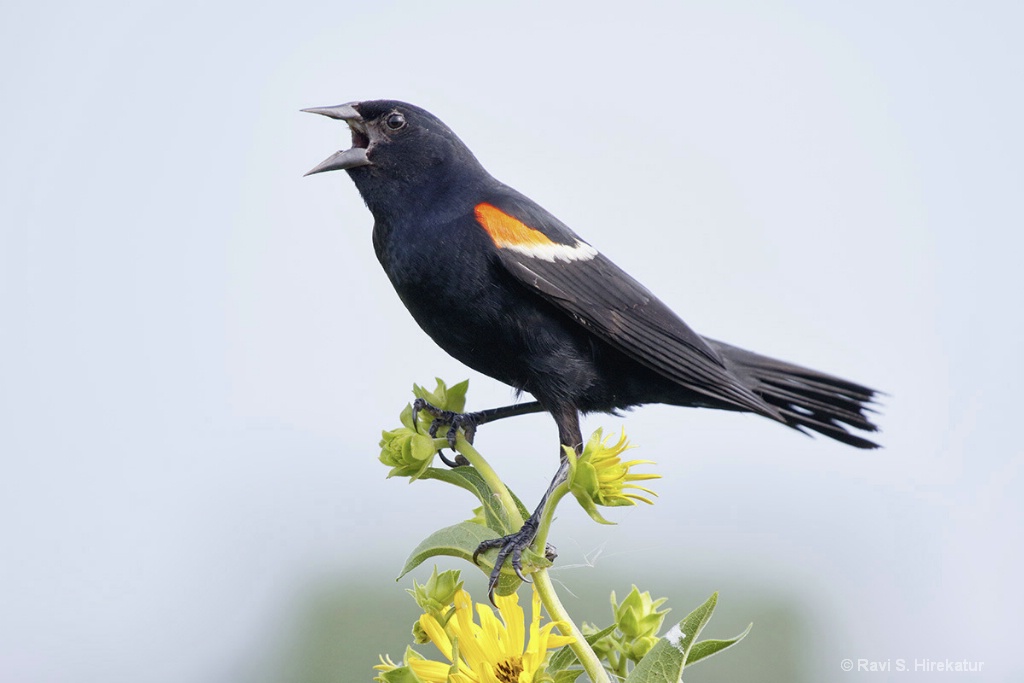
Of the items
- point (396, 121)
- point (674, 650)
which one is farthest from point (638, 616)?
point (396, 121)

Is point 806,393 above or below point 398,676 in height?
above

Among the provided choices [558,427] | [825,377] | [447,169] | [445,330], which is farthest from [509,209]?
[825,377]

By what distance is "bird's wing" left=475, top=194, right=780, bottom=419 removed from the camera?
11.6 feet

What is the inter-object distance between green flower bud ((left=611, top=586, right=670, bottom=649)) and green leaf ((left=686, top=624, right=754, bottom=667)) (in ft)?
1.01

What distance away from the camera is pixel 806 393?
13.7 ft

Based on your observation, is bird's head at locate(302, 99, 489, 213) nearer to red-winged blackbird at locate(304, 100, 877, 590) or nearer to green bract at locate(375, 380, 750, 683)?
red-winged blackbird at locate(304, 100, 877, 590)

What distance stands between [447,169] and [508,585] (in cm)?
213

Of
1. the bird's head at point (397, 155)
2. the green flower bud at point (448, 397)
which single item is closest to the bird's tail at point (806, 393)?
the bird's head at point (397, 155)

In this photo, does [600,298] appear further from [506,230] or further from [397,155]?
[397,155]

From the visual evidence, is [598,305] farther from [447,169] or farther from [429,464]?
[429,464]

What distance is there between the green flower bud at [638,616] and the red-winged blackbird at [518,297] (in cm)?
119

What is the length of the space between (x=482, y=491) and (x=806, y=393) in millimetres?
2410

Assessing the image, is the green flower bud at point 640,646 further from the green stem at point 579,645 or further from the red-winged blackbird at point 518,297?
the red-winged blackbird at point 518,297

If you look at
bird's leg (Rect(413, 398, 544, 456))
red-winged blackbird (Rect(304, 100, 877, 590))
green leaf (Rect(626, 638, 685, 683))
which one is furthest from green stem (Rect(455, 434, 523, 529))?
red-winged blackbird (Rect(304, 100, 877, 590))
